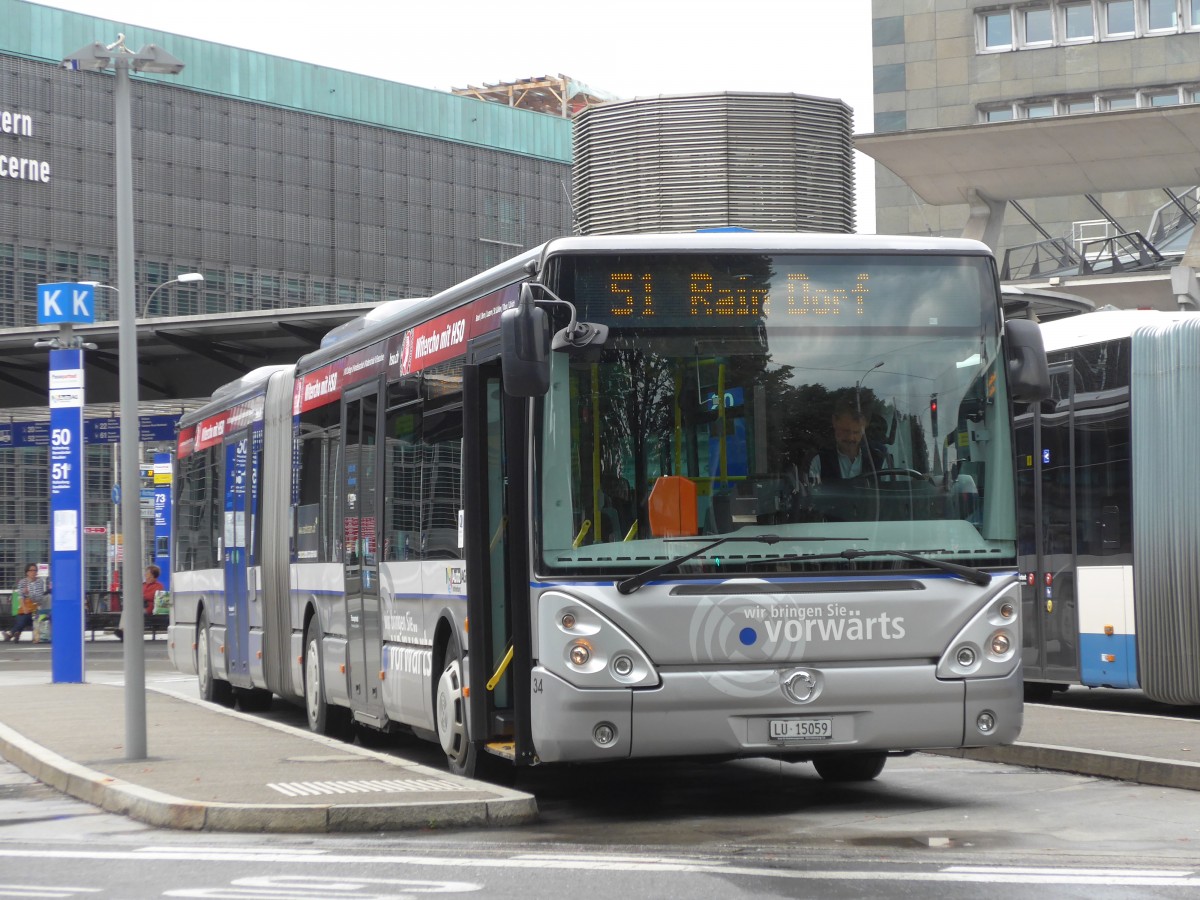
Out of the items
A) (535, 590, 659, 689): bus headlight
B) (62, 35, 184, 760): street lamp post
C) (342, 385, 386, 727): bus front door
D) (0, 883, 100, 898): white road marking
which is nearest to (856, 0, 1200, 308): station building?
(342, 385, 386, 727): bus front door

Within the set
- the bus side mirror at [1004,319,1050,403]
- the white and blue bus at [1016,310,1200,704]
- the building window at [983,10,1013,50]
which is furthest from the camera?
the building window at [983,10,1013,50]

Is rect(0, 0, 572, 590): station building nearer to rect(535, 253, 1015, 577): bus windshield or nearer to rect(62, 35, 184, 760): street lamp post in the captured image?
rect(62, 35, 184, 760): street lamp post

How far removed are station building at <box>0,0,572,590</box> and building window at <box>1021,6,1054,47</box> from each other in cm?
2978

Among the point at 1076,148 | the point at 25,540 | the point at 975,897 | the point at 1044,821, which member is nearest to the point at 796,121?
the point at 1044,821

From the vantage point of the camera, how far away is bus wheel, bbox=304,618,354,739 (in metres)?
15.7

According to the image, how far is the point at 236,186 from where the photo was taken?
8688 centimetres

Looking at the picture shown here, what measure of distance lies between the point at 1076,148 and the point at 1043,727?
74.6 feet

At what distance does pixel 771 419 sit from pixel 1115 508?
6838 millimetres

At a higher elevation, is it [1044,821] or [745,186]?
[745,186]

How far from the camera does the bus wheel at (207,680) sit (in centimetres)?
2083

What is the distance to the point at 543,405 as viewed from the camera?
1012cm

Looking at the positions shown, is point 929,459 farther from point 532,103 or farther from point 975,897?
point 532,103

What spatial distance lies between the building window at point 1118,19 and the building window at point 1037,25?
1867mm

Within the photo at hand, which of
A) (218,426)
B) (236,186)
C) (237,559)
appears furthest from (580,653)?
(236,186)
